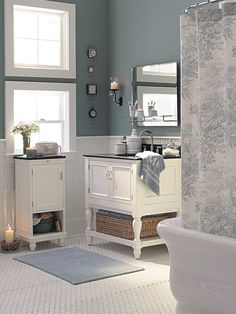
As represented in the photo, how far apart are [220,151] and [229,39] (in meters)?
0.52

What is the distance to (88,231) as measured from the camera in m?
5.92

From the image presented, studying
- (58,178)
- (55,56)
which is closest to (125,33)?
(55,56)

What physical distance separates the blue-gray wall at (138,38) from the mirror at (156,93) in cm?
9

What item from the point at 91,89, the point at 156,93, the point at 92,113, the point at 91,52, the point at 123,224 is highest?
the point at 91,52

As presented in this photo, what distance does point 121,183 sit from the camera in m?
5.45

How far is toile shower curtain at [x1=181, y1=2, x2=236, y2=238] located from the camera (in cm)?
251

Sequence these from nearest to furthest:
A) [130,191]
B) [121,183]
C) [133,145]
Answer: [130,191] < [121,183] < [133,145]

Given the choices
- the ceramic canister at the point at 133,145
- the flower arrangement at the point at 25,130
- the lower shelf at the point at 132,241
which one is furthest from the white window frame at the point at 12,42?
the lower shelf at the point at 132,241

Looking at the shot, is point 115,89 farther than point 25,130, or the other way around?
point 115,89

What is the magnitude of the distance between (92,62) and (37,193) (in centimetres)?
189

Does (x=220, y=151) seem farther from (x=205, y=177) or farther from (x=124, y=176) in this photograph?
(x=124, y=176)

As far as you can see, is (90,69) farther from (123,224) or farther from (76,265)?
(76,265)

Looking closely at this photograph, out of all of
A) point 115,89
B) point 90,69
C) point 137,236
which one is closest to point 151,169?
point 137,236

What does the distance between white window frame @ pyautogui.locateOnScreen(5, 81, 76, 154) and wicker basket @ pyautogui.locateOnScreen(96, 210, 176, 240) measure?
116cm
